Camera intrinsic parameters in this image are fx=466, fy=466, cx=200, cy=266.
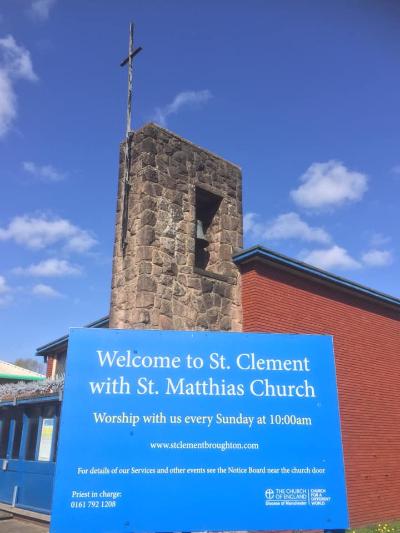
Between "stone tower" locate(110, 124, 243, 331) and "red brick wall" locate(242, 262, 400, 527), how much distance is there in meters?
0.71

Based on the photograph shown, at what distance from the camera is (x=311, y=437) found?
12.6ft

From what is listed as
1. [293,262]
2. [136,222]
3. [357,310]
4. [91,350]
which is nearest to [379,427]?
[357,310]

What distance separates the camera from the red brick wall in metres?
9.21

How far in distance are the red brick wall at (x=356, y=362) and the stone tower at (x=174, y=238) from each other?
0.71m

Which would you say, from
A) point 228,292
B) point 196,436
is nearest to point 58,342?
point 228,292

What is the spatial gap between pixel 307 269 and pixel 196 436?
22.5 ft

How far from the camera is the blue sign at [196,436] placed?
3463mm

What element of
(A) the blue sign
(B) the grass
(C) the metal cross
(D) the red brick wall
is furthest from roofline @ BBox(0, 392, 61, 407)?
(A) the blue sign

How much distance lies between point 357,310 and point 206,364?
841 cm

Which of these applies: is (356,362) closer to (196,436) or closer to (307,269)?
(307,269)

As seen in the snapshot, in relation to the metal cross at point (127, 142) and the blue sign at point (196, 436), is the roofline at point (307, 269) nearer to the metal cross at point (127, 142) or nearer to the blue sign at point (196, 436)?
the metal cross at point (127, 142)

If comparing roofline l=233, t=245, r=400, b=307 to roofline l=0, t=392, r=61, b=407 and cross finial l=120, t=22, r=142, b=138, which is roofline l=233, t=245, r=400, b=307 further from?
roofline l=0, t=392, r=61, b=407

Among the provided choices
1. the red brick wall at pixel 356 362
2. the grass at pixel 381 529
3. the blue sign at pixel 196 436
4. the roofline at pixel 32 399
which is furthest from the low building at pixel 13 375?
the blue sign at pixel 196 436

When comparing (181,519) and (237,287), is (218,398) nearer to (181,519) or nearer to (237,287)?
(181,519)
